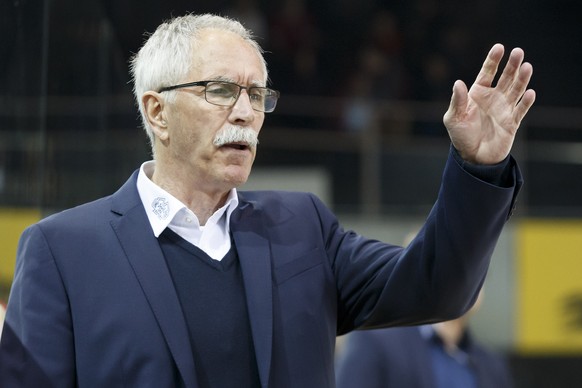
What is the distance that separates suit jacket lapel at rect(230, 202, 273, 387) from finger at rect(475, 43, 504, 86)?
24.2 inches

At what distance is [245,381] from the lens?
226cm

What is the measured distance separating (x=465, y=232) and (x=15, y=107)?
1104mm

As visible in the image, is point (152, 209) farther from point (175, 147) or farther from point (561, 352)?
point (561, 352)

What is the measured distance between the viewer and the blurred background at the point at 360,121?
2719mm

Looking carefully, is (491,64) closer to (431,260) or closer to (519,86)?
(519,86)

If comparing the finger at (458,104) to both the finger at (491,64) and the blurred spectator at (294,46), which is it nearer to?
the finger at (491,64)

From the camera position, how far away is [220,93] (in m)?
2.39

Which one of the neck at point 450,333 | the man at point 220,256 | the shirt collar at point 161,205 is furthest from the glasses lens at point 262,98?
the neck at point 450,333

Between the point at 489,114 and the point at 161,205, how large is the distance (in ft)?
2.46

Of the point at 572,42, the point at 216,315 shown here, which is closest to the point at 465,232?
the point at 216,315

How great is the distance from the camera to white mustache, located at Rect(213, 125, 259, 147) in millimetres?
2361

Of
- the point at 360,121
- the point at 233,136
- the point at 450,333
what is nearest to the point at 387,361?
the point at 450,333

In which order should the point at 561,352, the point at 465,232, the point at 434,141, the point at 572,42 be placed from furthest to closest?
the point at 572,42 → the point at 434,141 → the point at 561,352 → the point at 465,232

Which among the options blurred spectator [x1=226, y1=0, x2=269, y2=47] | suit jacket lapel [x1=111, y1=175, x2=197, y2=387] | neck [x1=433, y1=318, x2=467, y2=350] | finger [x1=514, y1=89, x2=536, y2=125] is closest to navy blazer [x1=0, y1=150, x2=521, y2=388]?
suit jacket lapel [x1=111, y1=175, x2=197, y2=387]
